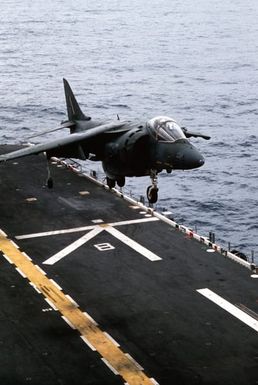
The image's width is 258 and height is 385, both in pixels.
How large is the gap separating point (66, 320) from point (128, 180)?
166 ft

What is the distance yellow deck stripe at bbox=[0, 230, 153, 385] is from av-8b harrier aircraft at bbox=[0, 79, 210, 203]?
7400 millimetres

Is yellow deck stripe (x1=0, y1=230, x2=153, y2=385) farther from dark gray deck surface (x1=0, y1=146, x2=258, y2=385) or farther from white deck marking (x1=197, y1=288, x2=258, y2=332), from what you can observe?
white deck marking (x1=197, y1=288, x2=258, y2=332)

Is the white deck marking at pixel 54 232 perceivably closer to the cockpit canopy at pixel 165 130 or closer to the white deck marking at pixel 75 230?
the white deck marking at pixel 75 230

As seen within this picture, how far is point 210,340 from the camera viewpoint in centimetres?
3778

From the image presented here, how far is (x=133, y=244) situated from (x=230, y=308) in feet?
39.6

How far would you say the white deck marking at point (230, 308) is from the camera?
131 feet

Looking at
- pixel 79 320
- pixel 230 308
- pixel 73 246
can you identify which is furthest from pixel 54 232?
pixel 230 308

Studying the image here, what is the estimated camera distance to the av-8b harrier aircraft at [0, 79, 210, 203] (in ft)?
132

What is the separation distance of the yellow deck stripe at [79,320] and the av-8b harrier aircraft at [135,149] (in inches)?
291

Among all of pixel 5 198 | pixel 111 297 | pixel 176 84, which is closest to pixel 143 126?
pixel 111 297

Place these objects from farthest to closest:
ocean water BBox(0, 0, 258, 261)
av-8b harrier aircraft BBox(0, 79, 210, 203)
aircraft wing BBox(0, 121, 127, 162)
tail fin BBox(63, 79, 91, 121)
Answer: ocean water BBox(0, 0, 258, 261), tail fin BBox(63, 79, 91, 121), aircraft wing BBox(0, 121, 127, 162), av-8b harrier aircraft BBox(0, 79, 210, 203)

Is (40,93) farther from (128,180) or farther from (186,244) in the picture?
(186,244)

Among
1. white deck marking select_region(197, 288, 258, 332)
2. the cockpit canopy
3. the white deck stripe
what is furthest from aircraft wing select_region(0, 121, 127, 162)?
the white deck stripe

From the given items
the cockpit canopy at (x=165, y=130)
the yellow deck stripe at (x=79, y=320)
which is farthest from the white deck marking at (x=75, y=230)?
the cockpit canopy at (x=165, y=130)
